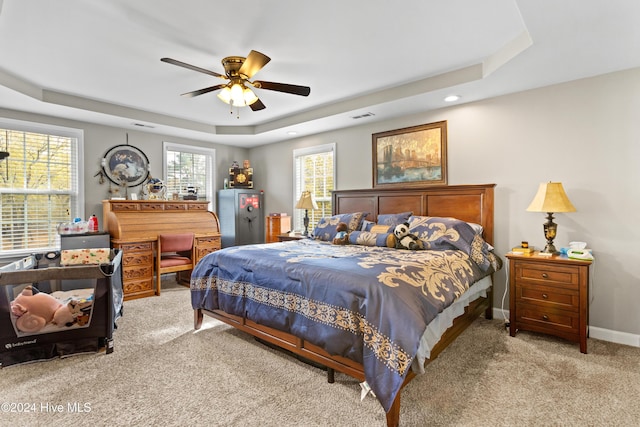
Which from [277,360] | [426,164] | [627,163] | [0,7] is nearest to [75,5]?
[0,7]

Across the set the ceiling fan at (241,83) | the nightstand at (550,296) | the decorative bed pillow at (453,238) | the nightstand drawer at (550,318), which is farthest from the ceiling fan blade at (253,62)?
the nightstand drawer at (550,318)

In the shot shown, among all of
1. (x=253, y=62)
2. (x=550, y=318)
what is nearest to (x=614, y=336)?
(x=550, y=318)

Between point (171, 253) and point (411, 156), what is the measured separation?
12.8 ft

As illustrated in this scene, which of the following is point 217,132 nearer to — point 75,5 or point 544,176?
point 75,5

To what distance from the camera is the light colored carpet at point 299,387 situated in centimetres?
185

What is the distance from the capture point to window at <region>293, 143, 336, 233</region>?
17.5 feet

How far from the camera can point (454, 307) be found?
2.44 m

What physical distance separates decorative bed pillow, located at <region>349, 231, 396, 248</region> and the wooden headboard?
2.88ft

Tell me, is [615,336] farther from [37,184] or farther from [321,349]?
[37,184]

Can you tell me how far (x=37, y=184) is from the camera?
4.40 meters

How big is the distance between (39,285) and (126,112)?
2673mm

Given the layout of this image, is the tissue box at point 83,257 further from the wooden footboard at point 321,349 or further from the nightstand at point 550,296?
the nightstand at point 550,296

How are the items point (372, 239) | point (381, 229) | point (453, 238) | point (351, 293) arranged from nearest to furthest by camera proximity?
point (351, 293)
point (453, 238)
point (372, 239)
point (381, 229)

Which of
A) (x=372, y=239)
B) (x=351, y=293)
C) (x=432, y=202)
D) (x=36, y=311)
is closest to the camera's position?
(x=351, y=293)
